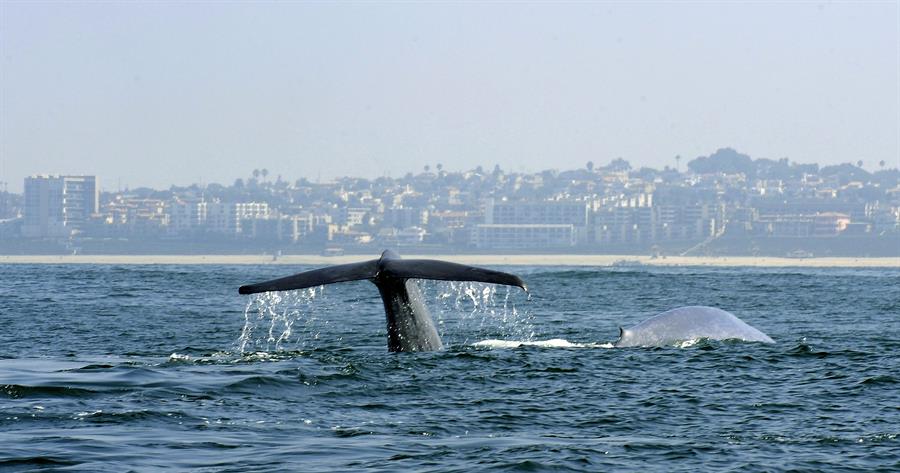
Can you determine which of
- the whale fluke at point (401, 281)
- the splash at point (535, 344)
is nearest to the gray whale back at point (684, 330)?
the splash at point (535, 344)

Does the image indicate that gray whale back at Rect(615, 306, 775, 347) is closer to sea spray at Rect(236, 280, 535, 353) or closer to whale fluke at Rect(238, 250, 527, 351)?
sea spray at Rect(236, 280, 535, 353)

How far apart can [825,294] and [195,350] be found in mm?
29503

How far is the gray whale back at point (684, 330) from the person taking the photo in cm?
1917

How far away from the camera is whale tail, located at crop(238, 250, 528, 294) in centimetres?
1416

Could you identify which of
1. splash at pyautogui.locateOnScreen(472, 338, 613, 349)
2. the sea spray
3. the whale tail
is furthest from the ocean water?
the whale tail

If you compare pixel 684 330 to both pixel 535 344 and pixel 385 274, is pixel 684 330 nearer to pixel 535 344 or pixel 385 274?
pixel 535 344

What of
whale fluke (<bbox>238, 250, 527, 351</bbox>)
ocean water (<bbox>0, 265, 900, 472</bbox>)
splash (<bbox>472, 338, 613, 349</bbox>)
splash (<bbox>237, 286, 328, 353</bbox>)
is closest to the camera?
ocean water (<bbox>0, 265, 900, 472</bbox>)

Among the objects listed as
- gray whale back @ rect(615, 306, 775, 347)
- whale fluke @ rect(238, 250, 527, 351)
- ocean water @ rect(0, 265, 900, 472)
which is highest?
whale fluke @ rect(238, 250, 527, 351)

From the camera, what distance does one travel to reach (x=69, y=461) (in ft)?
36.3

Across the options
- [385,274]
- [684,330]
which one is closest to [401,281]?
[385,274]

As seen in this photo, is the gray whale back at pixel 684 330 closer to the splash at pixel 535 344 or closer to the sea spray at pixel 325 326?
the splash at pixel 535 344

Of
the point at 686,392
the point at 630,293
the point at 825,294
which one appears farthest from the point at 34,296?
the point at 686,392

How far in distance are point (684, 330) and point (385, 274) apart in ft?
17.3

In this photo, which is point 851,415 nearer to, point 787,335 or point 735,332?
point 735,332
